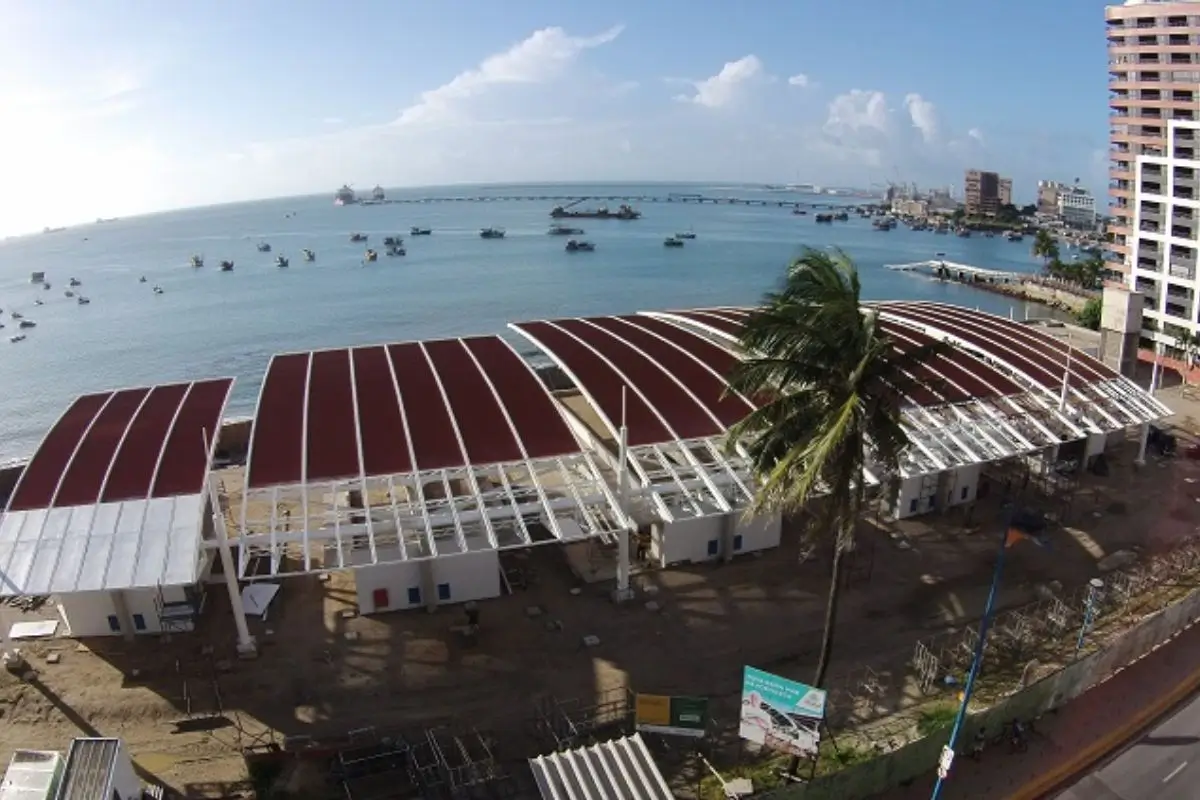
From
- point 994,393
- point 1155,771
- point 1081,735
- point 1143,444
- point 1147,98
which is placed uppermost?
point 1147,98

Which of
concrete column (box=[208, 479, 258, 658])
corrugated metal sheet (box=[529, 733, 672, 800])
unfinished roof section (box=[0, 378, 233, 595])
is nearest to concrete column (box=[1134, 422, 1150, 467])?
corrugated metal sheet (box=[529, 733, 672, 800])

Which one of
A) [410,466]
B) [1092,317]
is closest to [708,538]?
[410,466]

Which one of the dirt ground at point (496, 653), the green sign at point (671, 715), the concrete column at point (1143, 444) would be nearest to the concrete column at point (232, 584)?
the dirt ground at point (496, 653)

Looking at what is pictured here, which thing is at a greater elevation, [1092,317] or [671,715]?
[1092,317]

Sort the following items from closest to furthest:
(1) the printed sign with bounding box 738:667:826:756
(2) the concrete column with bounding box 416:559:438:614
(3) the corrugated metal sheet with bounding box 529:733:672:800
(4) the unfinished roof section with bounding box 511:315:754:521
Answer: (3) the corrugated metal sheet with bounding box 529:733:672:800 → (1) the printed sign with bounding box 738:667:826:756 → (2) the concrete column with bounding box 416:559:438:614 → (4) the unfinished roof section with bounding box 511:315:754:521

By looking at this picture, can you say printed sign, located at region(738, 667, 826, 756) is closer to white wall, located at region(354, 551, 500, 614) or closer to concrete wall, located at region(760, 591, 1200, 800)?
concrete wall, located at region(760, 591, 1200, 800)

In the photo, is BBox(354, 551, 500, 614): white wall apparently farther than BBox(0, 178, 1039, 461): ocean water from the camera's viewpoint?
No

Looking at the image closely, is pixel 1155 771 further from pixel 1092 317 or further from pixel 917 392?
pixel 1092 317
